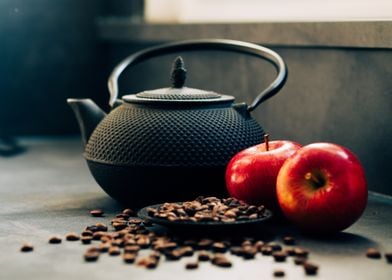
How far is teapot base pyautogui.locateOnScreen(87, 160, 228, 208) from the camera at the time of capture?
1612 mm

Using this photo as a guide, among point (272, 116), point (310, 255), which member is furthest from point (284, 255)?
point (272, 116)

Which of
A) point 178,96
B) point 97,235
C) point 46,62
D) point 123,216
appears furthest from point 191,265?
point 46,62

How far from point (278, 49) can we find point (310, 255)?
3.03 feet

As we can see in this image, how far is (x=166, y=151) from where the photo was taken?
1614 millimetres

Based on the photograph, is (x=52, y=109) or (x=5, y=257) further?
(x=52, y=109)

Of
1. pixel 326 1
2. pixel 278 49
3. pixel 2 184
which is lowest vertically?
pixel 2 184

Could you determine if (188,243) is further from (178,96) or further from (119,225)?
(178,96)

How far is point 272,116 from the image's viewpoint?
7.27ft

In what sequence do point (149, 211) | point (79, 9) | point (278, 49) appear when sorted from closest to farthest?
point (149, 211)
point (278, 49)
point (79, 9)

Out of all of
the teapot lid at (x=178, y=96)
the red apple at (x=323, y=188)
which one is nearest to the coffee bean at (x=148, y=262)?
the red apple at (x=323, y=188)

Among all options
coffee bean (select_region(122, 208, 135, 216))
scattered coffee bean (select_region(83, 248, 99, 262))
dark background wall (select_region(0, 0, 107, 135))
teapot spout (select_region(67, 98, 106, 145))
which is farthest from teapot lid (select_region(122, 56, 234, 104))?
dark background wall (select_region(0, 0, 107, 135))

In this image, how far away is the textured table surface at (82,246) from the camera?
124cm

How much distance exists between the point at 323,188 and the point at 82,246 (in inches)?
17.1

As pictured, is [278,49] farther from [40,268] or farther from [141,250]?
[40,268]
